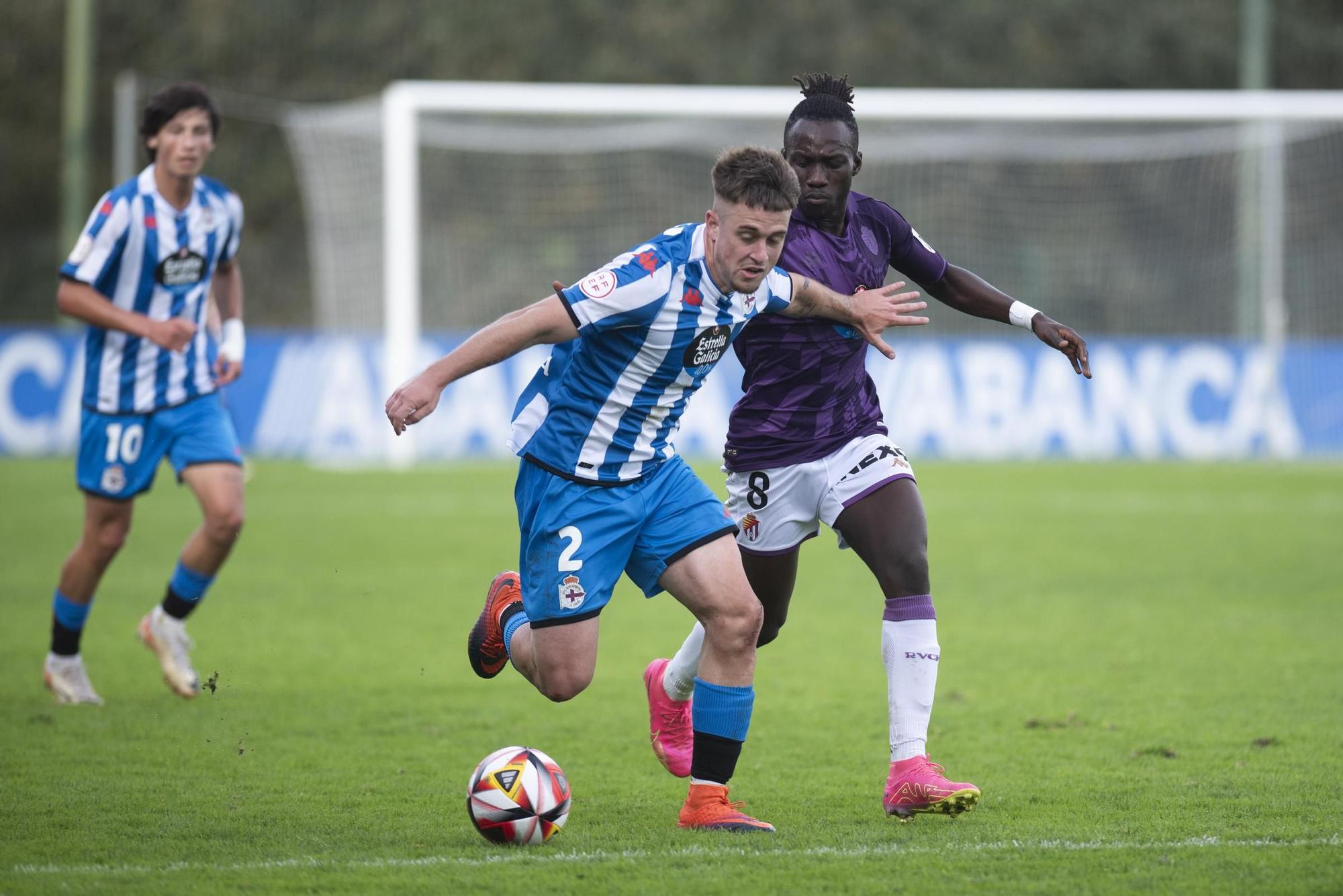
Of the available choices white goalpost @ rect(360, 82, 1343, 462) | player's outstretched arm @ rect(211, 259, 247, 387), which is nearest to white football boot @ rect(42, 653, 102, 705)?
player's outstretched arm @ rect(211, 259, 247, 387)

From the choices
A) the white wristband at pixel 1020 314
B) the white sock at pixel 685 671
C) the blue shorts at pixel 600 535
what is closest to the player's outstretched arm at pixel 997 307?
the white wristband at pixel 1020 314

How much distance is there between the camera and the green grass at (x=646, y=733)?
15.1 feet

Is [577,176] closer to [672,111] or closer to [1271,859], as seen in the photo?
[672,111]

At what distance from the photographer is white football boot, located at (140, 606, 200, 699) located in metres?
7.38

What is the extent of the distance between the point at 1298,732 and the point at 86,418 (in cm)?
542

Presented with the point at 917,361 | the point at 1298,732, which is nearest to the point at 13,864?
the point at 1298,732

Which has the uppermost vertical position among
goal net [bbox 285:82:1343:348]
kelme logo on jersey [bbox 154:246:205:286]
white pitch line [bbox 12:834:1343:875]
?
goal net [bbox 285:82:1343:348]

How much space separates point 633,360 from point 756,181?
0.70m

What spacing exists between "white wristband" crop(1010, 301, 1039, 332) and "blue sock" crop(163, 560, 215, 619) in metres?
3.82

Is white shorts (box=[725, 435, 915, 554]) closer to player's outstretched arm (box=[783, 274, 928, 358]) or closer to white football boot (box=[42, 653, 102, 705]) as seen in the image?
player's outstretched arm (box=[783, 274, 928, 358])

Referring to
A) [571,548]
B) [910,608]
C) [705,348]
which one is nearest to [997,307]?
[910,608]

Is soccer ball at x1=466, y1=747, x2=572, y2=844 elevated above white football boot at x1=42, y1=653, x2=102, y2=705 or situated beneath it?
situated beneath

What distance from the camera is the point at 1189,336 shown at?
22031 mm

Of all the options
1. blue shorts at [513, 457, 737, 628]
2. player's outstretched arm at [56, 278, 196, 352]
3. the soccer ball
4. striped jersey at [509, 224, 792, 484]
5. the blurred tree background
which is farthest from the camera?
the blurred tree background
